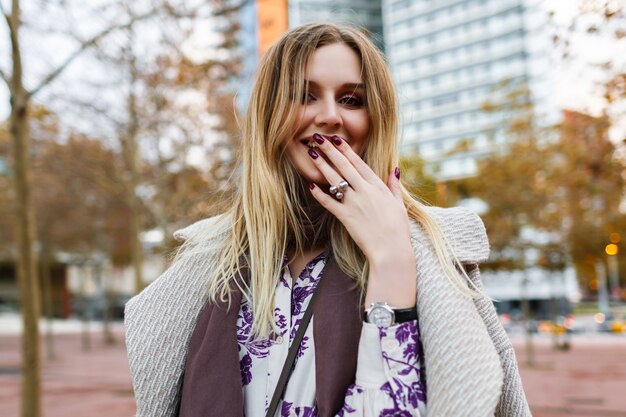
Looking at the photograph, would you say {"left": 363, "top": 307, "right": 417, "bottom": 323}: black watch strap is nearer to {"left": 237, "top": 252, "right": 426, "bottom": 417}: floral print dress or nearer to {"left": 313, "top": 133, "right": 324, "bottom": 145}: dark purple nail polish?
{"left": 237, "top": 252, "right": 426, "bottom": 417}: floral print dress

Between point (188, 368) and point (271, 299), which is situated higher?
point (271, 299)

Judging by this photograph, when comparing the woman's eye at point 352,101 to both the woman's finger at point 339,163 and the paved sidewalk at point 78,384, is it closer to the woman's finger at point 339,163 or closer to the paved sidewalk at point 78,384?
the woman's finger at point 339,163

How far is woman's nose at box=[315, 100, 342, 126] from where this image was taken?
1.49 metres

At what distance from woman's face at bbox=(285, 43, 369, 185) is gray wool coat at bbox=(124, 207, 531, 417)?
27cm

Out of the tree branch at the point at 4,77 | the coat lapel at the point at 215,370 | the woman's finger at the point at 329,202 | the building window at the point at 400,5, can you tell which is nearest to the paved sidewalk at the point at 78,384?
the tree branch at the point at 4,77

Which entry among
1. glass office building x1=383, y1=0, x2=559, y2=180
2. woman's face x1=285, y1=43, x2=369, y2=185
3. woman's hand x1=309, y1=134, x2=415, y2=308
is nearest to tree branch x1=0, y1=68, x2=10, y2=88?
woman's face x1=285, y1=43, x2=369, y2=185

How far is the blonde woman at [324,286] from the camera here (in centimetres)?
125

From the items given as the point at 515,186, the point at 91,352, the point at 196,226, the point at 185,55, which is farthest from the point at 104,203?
the point at 196,226

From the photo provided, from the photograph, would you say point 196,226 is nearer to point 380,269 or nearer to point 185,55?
point 380,269

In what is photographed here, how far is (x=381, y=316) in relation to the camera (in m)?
1.27

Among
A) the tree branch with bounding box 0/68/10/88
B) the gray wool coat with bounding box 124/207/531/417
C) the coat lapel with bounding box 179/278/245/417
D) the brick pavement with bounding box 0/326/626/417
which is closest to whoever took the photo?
the gray wool coat with bounding box 124/207/531/417

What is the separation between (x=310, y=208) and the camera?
1.62m

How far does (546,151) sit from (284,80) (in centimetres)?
1925

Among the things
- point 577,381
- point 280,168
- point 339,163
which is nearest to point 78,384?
point 577,381
